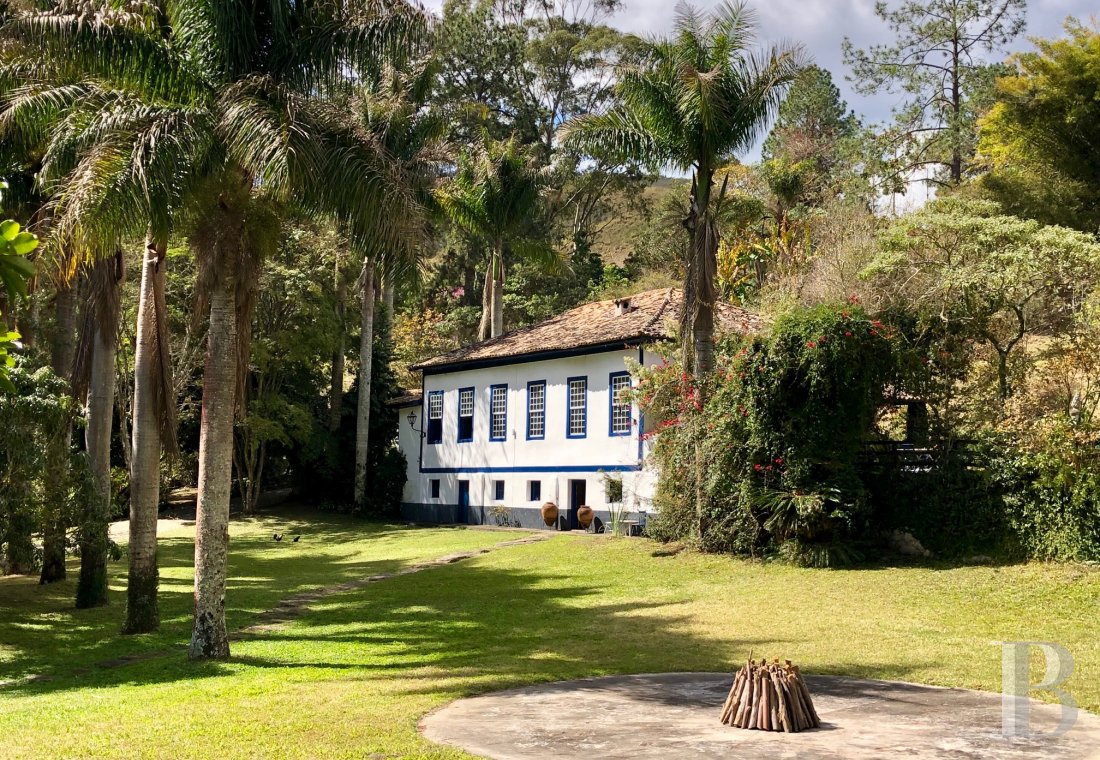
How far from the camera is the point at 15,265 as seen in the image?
10.8 ft

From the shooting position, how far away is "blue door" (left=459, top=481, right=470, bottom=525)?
3566 cm

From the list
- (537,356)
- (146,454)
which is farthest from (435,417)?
(146,454)

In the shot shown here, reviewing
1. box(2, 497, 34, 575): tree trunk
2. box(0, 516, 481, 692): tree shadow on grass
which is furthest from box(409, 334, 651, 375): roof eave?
box(2, 497, 34, 575): tree trunk

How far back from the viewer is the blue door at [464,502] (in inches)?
1404

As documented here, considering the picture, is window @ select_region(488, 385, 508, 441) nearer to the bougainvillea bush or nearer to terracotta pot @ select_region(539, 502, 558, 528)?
terracotta pot @ select_region(539, 502, 558, 528)

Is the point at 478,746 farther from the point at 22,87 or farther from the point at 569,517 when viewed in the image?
the point at 569,517

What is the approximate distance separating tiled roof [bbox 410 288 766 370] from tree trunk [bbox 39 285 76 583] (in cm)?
1407

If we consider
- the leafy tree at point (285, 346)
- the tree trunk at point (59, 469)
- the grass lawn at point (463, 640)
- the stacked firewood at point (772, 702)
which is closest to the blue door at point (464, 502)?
the leafy tree at point (285, 346)

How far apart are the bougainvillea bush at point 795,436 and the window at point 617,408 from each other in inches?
272

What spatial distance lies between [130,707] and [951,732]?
805 centimetres

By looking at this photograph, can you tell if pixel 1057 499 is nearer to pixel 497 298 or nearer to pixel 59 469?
pixel 59 469

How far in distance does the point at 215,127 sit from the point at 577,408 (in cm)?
1958

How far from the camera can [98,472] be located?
62.3 ft

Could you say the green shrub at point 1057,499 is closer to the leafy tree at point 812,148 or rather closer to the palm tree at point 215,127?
the palm tree at point 215,127
